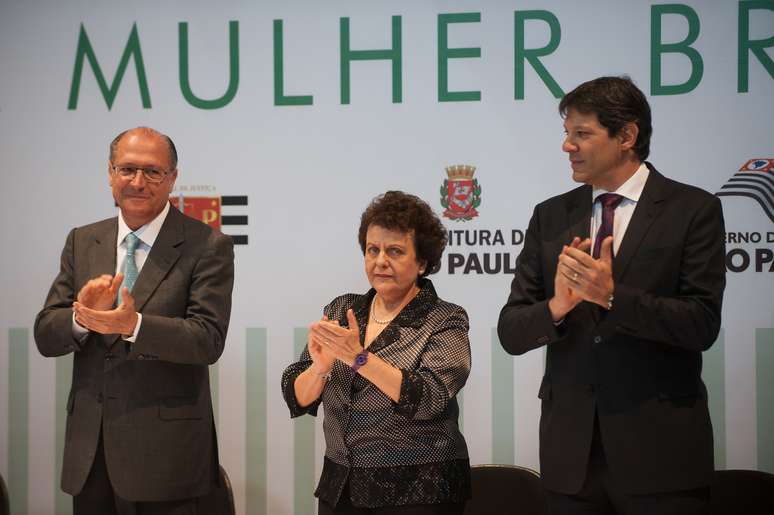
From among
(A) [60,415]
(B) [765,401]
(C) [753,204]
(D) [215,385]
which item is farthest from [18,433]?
(C) [753,204]

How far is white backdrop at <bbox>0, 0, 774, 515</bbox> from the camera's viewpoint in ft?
14.3

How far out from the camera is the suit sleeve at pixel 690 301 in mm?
2566

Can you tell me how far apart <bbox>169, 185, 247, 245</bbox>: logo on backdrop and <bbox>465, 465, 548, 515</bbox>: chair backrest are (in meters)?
1.67

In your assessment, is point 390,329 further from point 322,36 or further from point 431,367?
→ point 322,36

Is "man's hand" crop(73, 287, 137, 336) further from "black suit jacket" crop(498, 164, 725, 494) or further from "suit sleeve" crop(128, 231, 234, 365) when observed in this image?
"black suit jacket" crop(498, 164, 725, 494)

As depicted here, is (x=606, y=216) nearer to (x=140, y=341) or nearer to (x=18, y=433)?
(x=140, y=341)

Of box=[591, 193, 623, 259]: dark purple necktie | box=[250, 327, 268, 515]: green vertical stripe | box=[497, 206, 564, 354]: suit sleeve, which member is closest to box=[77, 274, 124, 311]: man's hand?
box=[497, 206, 564, 354]: suit sleeve

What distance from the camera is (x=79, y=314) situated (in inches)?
114

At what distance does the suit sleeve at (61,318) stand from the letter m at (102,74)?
156 centimetres

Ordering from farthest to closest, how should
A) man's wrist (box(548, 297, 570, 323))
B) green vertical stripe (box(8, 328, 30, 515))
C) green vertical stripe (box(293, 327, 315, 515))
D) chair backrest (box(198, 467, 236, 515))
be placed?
green vertical stripe (box(8, 328, 30, 515))
green vertical stripe (box(293, 327, 315, 515))
chair backrest (box(198, 467, 236, 515))
man's wrist (box(548, 297, 570, 323))

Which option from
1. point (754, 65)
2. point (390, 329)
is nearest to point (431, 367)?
point (390, 329)

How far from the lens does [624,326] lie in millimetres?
2586

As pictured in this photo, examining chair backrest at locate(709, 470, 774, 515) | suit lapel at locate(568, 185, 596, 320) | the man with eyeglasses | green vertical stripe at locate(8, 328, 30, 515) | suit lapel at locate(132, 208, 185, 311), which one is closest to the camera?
suit lapel at locate(568, 185, 596, 320)

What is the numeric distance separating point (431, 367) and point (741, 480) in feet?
6.55
